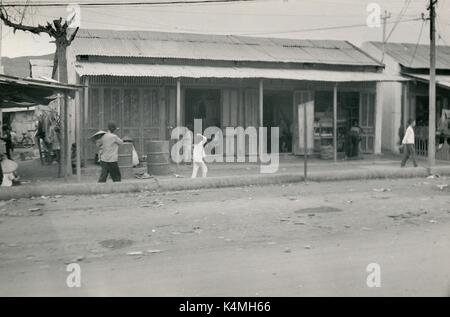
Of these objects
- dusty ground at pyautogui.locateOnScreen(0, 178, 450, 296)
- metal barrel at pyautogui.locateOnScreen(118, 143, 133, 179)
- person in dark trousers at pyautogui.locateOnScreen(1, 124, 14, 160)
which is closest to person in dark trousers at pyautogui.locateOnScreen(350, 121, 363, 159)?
dusty ground at pyautogui.locateOnScreen(0, 178, 450, 296)

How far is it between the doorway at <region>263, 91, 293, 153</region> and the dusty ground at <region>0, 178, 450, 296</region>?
858 cm

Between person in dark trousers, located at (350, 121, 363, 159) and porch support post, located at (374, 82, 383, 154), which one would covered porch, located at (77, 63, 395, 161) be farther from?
person in dark trousers, located at (350, 121, 363, 159)

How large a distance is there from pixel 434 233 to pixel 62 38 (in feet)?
35.8

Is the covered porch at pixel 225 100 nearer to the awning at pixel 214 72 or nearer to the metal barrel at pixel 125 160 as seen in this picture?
the awning at pixel 214 72

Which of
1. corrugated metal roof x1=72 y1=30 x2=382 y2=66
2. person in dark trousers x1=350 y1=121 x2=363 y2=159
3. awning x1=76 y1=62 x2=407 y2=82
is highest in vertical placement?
corrugated metal roof x1=72 y1=30 x2=382 y2=66

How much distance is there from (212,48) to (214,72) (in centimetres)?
275

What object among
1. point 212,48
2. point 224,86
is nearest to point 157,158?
point 224,86

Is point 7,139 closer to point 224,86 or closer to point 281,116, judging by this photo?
point 224,86

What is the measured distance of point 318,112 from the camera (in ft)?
67.9

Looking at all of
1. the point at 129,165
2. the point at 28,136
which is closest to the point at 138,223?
the point at 129,165

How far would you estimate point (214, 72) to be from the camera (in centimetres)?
1717

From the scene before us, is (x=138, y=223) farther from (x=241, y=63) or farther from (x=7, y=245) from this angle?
(x=241, y=63)

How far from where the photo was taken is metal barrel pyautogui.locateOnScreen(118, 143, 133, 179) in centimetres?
1443

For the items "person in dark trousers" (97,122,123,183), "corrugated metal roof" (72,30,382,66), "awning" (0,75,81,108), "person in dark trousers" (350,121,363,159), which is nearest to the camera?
"awning" (0,75,81,108)
